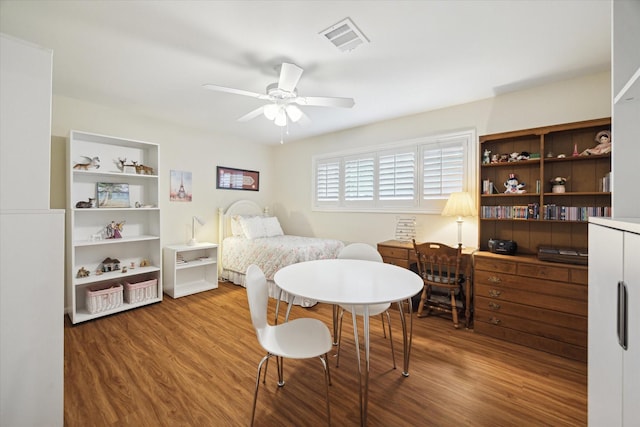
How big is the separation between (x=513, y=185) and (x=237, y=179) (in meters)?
4.00

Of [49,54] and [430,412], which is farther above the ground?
[49,54]

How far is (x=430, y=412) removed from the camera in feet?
5.34

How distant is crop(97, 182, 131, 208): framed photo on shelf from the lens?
318 centimetres

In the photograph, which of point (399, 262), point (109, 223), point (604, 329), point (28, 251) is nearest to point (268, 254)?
point (399, 262)

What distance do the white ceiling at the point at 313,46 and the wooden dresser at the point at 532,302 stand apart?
1.71 meters

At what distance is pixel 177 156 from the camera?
400 cm

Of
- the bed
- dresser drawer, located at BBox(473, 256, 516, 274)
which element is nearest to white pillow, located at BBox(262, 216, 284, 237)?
the bed

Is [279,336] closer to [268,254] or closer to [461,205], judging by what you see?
[268,254]

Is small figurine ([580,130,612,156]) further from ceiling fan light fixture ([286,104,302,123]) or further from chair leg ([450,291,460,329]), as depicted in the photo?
ceiling fan light fixture ([286,104,302,123])

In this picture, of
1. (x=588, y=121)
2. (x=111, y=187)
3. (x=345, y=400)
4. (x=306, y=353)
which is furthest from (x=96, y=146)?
(x=588, y=121)

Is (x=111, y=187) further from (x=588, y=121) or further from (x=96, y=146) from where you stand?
(x=588, y=121)

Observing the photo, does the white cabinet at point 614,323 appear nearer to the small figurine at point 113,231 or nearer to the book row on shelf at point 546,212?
the book row on shelf at point 546,212

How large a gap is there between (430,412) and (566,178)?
249 cm

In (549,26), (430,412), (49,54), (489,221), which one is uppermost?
(549,26)
